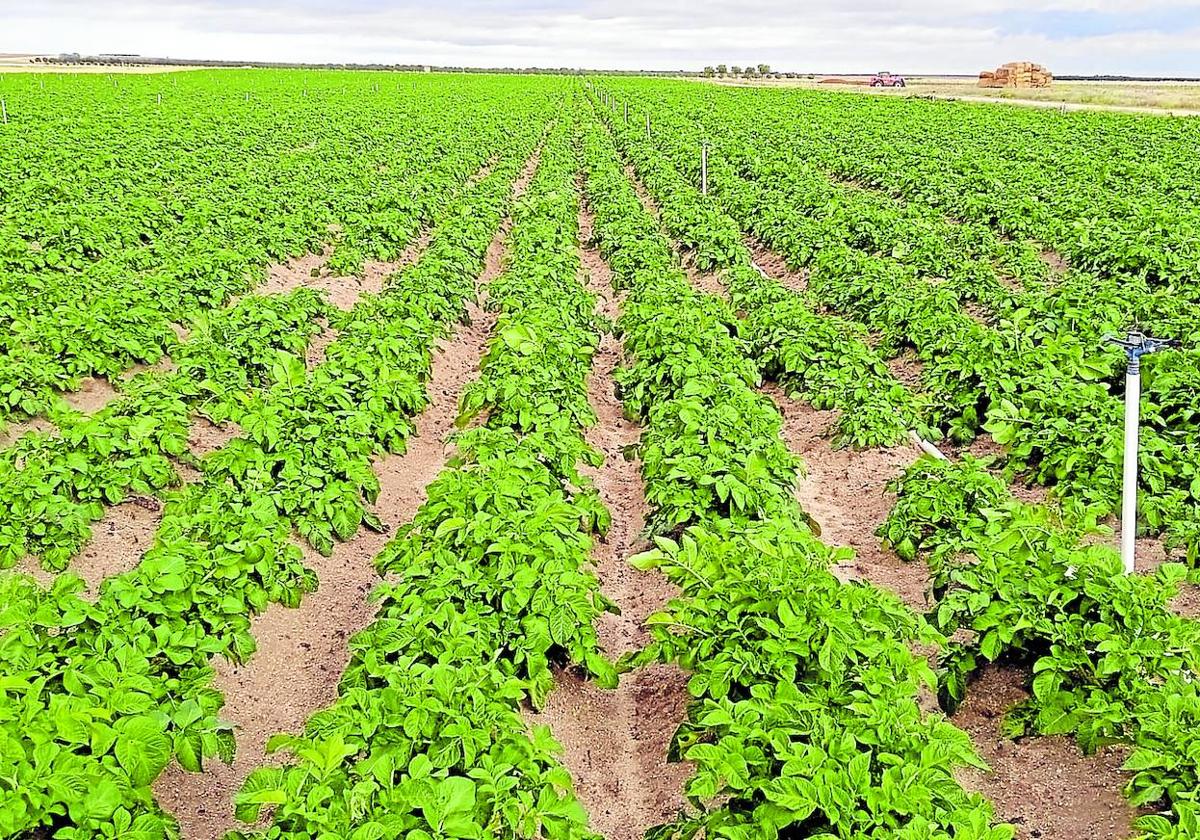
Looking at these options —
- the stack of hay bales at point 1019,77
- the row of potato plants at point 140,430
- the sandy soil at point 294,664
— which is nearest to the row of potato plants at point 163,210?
the row of potato plants at point 140,430

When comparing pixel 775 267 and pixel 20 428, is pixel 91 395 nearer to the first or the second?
pixel 20 428

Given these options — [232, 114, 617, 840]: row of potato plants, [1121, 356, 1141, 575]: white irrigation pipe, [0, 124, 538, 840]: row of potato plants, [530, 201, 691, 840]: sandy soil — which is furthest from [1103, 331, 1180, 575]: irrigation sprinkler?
[0, 124, 538, 840]: row of potato plants

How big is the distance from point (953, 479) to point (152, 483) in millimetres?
5303

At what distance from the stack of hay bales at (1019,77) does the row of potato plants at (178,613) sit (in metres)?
79.2

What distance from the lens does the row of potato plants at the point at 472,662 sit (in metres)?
3.17

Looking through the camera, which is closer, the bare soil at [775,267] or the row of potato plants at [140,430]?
the row of potato plants at [140,430]

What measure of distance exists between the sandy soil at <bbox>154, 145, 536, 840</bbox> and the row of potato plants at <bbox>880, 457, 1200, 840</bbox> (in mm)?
3068

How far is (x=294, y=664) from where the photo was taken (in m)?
5.23

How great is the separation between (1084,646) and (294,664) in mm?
4029

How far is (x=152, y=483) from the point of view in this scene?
645cm

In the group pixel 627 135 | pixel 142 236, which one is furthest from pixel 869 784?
pixel 627 135

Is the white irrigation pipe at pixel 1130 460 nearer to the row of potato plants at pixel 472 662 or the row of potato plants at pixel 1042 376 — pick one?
the row of potato plants at pixel 1042 376

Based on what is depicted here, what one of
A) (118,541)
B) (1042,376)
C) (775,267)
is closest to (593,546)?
(118,541)

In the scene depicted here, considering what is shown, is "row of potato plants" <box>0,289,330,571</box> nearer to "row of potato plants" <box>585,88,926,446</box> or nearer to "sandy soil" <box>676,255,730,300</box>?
"row of potato plants" <box>585,88,926,446</box>
